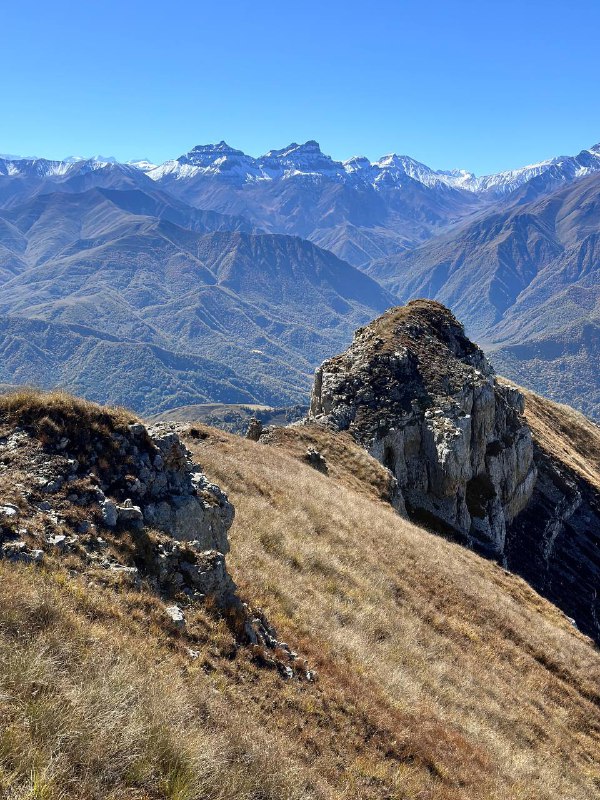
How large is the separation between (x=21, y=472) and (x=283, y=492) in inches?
632

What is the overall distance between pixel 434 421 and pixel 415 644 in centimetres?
3216

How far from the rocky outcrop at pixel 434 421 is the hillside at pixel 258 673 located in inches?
808

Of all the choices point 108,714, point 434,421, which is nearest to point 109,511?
point 108,714

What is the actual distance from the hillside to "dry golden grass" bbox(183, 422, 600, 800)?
8 cm

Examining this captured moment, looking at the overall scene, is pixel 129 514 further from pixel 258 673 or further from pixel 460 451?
pixel 460 451

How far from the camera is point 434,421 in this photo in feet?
159

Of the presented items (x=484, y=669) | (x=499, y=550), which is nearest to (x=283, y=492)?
(x=484, y=669)

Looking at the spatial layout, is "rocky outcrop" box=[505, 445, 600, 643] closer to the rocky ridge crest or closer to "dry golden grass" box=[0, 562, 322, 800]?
the rocky ridge crest

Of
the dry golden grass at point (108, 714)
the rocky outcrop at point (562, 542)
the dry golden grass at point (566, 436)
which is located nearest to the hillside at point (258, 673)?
the dry golden grass at point (108, 714)

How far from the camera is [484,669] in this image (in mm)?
19547

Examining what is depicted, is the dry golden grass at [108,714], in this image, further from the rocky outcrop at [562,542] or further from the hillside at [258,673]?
the rocky outcrop at [562,542]

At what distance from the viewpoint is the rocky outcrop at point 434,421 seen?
4750 centimetres

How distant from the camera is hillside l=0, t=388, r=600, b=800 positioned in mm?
7102

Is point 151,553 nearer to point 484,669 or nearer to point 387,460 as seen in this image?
point 484,669
